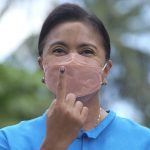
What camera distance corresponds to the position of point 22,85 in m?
11.9

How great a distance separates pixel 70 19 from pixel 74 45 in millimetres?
185

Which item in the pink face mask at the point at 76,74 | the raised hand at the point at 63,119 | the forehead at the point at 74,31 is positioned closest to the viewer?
the raised hand at the point at 63,119

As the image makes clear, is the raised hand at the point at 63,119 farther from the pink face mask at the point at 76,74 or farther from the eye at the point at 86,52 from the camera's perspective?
the eye at the point at 86,52

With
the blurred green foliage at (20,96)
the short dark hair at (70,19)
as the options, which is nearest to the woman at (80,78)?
the short dark hair at (70,19)

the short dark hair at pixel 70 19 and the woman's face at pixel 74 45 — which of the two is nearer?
the woman's face at pixel 74 45

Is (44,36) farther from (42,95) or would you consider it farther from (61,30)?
(42,95)

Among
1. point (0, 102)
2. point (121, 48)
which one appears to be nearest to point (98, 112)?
point (0, 102)

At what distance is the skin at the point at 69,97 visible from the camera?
283 cm

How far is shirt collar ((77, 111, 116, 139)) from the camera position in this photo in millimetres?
3145

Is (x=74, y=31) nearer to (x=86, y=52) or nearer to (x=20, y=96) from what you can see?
(x=86, y=52)

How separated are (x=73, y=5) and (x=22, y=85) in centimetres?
861

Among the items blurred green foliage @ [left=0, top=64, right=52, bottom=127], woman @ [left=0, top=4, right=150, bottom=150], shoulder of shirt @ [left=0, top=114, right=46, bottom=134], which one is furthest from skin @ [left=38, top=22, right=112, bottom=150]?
blurred green foliage @ [left=0, top=64, right=52, bottom=127]

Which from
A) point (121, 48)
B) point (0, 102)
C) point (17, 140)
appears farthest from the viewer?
point (121, 48)

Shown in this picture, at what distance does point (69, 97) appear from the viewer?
285cm
